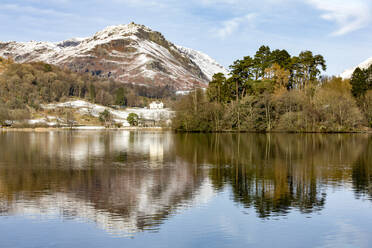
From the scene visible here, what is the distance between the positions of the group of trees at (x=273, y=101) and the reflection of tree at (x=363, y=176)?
206 ft

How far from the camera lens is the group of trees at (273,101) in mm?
103438

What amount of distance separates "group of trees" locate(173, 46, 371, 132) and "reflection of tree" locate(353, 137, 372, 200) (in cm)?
6285

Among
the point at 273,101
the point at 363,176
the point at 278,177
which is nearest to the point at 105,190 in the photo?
the point at 278,177

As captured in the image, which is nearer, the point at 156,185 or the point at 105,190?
the point at 105,190

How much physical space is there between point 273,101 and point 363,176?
77766 mm

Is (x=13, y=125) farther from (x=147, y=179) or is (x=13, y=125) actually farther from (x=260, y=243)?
(x=260, y=243)

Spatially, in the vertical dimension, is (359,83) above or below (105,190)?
above

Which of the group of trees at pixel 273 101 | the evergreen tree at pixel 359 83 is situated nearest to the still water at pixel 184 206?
the group of trees at pixel 273 101

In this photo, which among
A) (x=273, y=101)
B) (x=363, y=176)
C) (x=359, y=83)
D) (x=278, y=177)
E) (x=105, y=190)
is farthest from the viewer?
(x=359, y=83)

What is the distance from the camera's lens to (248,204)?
2058 cm

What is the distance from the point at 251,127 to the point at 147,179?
8234 cm

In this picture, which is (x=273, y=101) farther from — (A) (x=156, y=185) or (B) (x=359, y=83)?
(A) (x=156, y=185)

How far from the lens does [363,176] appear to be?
29625mm

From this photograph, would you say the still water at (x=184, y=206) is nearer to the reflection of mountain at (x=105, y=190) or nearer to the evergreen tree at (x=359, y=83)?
the reflection of mountain at (x=105, y=190)
